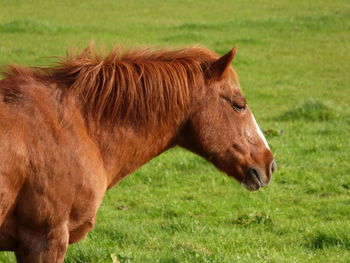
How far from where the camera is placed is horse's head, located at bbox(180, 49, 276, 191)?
4.81 m

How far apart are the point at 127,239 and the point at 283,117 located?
624 centimetres

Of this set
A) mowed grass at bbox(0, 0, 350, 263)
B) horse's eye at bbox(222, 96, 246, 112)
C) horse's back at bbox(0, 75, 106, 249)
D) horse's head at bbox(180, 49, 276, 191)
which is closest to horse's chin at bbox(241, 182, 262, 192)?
horse's head at bbox(180, 49, 276, 191)

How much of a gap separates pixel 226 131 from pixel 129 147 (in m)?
0.71

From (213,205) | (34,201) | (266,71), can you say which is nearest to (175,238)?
(213,205)

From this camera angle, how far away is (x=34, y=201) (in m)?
4.12

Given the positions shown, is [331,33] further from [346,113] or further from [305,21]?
[346,113]

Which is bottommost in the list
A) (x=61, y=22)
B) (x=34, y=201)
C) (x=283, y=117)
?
(x=61, y=22)

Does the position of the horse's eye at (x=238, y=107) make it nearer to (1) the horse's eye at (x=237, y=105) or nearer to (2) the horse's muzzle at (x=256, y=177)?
(1) the horse's eye at (x=237, y=105)

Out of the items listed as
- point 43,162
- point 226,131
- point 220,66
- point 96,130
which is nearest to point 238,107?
point 226,131

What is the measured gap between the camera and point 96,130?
4.52 metres

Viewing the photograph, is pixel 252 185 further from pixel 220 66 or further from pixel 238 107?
pixel 220 66

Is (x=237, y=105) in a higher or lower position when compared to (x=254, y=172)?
higher

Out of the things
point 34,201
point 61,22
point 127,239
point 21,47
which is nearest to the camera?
point 34,201

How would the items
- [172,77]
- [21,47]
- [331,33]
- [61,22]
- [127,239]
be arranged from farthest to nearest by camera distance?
[61,22] → [331,33] → [21,47] → [127,239] → [172,77]
